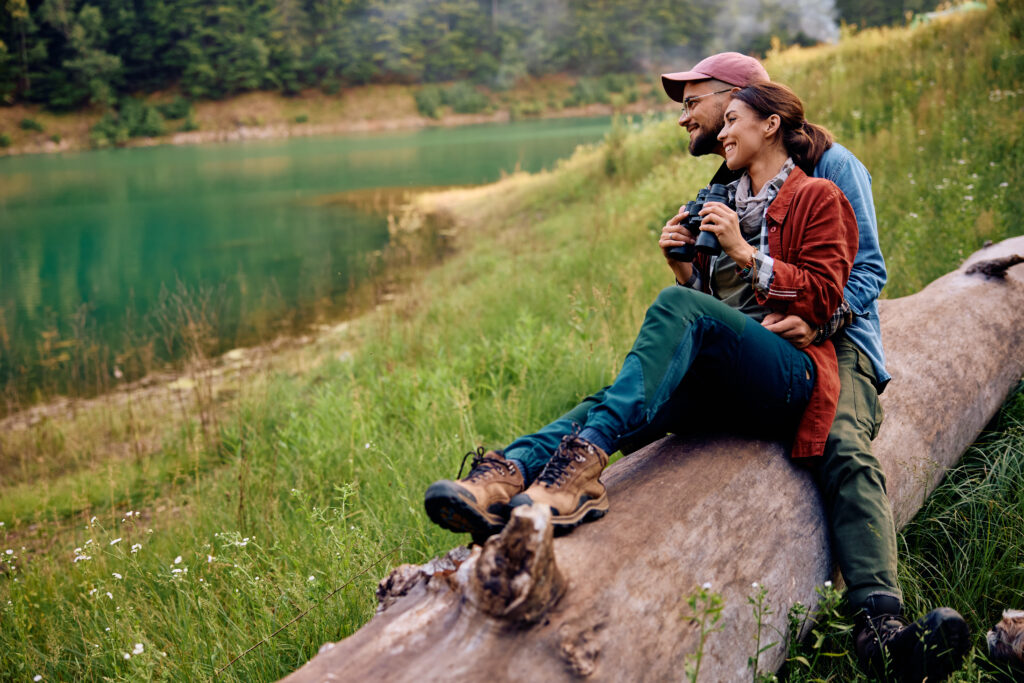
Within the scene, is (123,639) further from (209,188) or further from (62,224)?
(209,188)

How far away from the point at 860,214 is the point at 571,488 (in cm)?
147

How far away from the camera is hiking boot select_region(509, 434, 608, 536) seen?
177 cm

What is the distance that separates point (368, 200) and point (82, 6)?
43097 mm

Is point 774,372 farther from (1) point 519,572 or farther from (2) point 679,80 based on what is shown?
(2) point 679,80

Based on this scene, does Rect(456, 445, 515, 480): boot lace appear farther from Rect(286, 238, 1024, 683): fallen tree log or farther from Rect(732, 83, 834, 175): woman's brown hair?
Rect(732, 83, 834, 175): woman's brown hair

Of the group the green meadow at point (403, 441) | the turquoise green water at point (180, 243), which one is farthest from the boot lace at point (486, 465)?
the turquoise green water at point (180, 243)

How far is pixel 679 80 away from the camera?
2.70 m

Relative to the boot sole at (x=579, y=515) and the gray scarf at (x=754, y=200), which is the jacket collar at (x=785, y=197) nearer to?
the gray scarf at (x=754, y=200)

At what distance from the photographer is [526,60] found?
57594mm

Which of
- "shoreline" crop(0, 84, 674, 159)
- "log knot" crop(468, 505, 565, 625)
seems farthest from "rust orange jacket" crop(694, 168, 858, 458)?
"shoreline" crop(0, 84, 674, 159)

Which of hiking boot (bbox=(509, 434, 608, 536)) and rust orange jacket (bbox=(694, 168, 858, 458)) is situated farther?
rust orange jacket (bbox=(694, 168, 858, 458))

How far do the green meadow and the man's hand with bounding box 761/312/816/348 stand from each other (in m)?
0.80

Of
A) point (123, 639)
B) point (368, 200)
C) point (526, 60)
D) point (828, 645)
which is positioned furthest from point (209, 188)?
point (526, 60)

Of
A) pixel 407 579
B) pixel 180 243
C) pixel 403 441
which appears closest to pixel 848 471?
pixel 407 579
